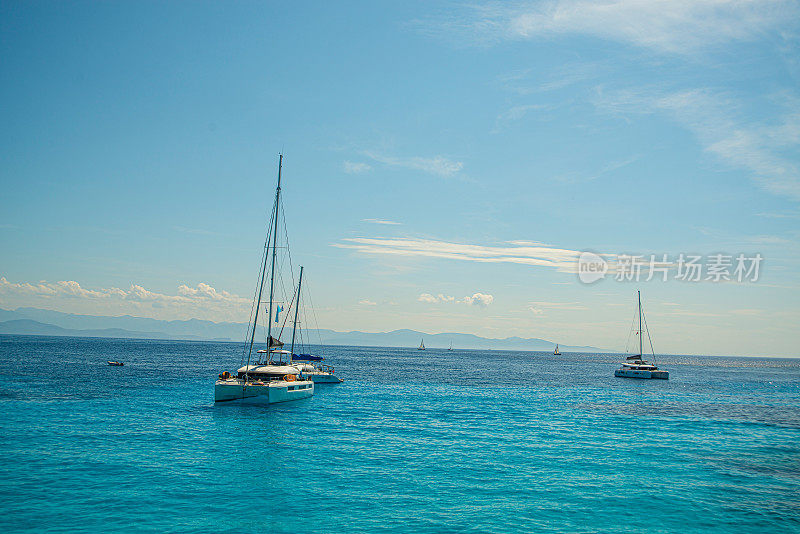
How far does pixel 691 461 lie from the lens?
34125mm

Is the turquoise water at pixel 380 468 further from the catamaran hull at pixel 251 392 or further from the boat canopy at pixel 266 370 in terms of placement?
the boat canopy at pixel 266 370

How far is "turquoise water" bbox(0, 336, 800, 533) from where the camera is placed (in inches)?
847

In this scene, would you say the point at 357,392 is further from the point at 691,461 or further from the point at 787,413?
the point at 787,413

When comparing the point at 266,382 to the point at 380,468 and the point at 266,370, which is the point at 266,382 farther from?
the point at 380,468

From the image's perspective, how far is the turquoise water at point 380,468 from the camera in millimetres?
21516

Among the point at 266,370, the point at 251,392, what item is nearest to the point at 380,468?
the point at 251,392

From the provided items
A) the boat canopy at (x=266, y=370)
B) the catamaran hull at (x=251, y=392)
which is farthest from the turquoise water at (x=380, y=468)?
the boat canopy at (x=266, y=370)

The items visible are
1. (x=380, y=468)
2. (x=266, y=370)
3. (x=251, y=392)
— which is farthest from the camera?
(x=266, y=370)

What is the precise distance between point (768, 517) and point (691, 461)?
11380 millimetres

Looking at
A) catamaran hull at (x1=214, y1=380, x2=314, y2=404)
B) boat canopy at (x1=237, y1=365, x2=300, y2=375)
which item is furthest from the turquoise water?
boat canopy at (x1=237, y1=365, x2=300, y2=375)

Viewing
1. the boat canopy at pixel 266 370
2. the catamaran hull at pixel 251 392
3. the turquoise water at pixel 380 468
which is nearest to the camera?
the turquoise water at pixel 380 468

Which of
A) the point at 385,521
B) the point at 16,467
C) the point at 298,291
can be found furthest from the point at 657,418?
the point at 298,291

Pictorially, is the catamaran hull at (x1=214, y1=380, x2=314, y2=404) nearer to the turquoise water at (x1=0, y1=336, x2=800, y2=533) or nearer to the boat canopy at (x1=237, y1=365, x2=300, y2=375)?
the turquoise water at (x1=0, y1=336, x2=800, y2=533)

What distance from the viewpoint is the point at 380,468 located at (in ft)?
96.5
